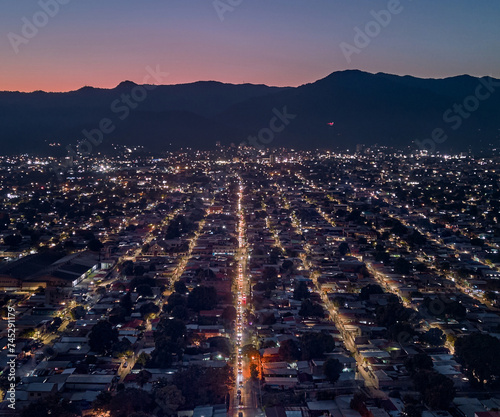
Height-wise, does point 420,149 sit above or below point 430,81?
below

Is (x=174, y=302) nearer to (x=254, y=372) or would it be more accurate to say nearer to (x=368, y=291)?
(x=254, y=372)

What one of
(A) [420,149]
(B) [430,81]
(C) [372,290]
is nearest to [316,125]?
(A) [420,149]

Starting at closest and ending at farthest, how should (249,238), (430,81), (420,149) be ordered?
(249,238)
(420,149)
(430,81)

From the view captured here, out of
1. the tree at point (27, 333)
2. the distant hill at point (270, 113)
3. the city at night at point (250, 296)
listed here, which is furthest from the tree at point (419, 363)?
the distant hill at point (270, 113)

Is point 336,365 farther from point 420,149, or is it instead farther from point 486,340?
point 420,149

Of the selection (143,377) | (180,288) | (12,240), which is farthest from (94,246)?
(143,377)

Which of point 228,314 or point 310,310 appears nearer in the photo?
point 228,314
